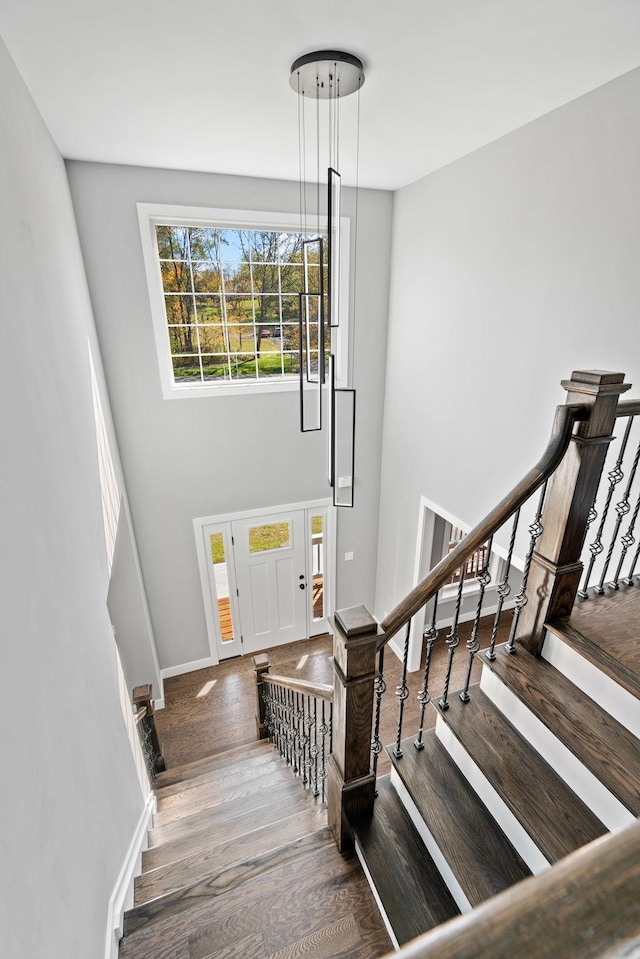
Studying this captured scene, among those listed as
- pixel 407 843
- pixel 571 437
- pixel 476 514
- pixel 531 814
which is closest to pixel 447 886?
pixel 407 843

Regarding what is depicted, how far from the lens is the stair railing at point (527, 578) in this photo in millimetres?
1579

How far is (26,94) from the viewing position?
237 cm

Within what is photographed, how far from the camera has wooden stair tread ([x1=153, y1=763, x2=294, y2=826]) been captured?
2896 mm

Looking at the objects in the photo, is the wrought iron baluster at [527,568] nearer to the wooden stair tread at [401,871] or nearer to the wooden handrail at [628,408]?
the wooden handrail at [628,408]

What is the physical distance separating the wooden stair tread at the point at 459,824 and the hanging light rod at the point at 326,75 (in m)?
3.03

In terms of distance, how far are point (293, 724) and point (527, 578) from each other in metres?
2.18

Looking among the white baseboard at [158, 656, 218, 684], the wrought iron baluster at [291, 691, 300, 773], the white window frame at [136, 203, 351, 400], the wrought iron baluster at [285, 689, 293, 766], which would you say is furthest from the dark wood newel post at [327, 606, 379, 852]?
the white baseboard at [158, 656, 218, 684]

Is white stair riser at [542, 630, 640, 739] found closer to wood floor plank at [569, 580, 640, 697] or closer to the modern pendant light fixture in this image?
wood floor plank at [569, 580, 640, 697]

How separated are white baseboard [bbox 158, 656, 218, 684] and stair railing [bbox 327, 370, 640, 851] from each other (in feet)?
12.2

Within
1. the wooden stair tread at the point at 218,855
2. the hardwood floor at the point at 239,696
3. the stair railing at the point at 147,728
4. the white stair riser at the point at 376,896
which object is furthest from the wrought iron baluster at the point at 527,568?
the stair railing at the point at 147,728

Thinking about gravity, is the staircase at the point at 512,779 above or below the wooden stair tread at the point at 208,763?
above

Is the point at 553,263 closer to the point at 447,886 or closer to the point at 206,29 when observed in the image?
the point at 206,29

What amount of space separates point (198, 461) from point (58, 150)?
8.33 feet

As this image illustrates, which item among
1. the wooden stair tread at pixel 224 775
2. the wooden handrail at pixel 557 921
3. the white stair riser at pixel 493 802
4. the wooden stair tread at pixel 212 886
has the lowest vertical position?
the wooden stair tread at pixel 224 775
